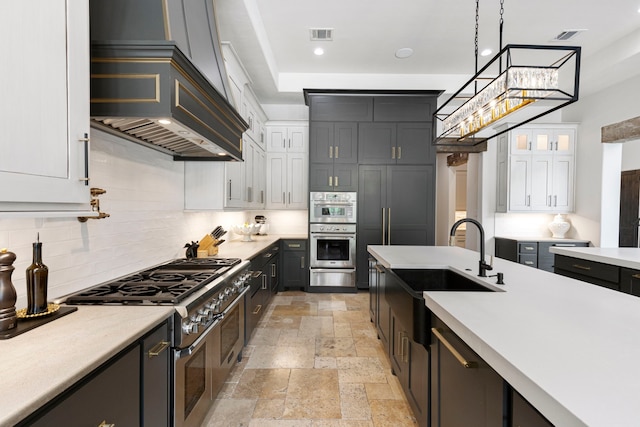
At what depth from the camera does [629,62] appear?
3824 mm

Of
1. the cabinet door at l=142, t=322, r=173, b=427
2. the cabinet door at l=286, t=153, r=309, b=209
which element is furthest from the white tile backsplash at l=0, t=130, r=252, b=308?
the cabinet door at l=286, t=153, r=309, b=209

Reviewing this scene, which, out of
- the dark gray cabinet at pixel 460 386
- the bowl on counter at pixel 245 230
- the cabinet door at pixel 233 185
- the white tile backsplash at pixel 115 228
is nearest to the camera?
the dark gray cabinet at pixel 460 386

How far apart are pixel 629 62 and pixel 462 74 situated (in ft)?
6.32

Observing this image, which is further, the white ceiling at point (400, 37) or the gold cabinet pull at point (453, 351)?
the white ceiling at point (400, 37)

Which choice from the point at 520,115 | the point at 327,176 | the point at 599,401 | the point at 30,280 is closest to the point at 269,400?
the point at 30,280

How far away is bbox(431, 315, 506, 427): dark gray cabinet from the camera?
3.18 feet

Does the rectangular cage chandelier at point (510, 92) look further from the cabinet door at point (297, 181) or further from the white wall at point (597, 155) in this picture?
the white wall at point (597, 155)

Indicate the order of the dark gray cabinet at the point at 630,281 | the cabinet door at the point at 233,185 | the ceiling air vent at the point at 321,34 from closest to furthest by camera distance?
the dark gray cabinet at the point at 630,281 < the cabinet door at the point at 233,185 < the ceiling air vent at the point at 321,34

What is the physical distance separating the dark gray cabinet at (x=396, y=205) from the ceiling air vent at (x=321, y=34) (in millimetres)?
1839

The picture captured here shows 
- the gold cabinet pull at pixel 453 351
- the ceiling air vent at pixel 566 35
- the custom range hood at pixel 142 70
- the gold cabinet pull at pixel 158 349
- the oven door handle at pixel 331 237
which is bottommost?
the gold cabinet pull at pixel 158 349

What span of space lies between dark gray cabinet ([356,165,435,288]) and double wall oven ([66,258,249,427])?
2.77 metres

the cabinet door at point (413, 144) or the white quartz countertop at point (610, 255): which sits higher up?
the cabinet door at point (413, 144)

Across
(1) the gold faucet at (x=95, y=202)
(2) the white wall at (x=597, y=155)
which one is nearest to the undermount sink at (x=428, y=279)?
(1) the gold faucet at (x=95, y=202)

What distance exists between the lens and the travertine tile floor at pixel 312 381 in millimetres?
2004
